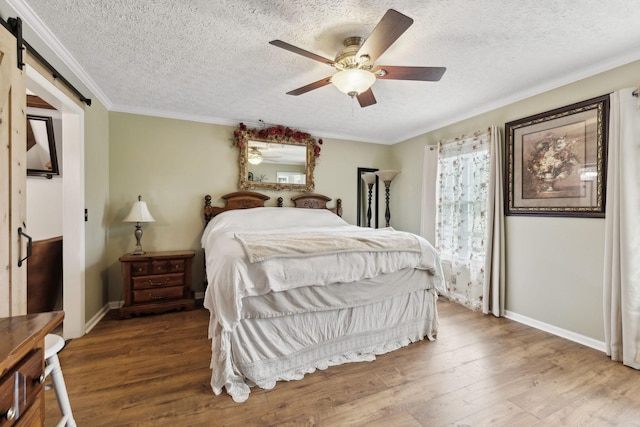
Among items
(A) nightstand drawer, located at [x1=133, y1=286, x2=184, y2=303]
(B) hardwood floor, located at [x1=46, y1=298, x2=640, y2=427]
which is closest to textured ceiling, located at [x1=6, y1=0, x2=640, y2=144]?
(A) nightstand drawer, located at [x1=133, y1=286, x2=184, y2=303]

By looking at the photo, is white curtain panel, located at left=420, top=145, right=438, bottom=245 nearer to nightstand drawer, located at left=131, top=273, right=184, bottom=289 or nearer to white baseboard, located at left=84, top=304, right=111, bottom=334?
nightstand drawer, located at left=131, top=273, right=184, bottom=289

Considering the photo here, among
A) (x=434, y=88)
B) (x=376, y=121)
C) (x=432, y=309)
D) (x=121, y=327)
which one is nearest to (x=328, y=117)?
(x=376, y=121)

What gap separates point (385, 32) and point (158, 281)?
3.19 metres

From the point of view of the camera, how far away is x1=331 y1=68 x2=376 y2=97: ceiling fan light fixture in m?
1.91

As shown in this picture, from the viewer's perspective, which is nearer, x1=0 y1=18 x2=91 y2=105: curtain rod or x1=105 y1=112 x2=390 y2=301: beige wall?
x1=0 y1=18 x2=91 y2=105: curtain rod

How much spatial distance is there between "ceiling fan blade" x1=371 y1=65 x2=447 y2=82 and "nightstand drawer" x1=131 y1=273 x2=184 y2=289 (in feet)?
9.62

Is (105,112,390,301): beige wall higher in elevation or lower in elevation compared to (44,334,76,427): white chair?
higher

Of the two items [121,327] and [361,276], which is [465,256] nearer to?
[361,276]

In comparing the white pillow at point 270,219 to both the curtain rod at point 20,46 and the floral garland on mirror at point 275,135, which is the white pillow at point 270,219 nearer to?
the floral garland on mirror at point 275,135

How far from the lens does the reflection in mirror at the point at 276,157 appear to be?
12.6ft

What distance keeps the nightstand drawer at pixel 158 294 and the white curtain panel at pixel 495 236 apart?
137 inches

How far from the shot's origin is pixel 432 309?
2520mm

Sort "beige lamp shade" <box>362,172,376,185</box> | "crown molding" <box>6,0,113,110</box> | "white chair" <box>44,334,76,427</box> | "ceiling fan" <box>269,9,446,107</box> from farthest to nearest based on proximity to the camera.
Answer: "beige lamp shade" <box>362,172,376,185</box>, "ceiling fan" <box>269,9,446,107</box>, "crown molding" <box>6,0,113,110</box>, "white chair" <box>44,334,76,427</box>

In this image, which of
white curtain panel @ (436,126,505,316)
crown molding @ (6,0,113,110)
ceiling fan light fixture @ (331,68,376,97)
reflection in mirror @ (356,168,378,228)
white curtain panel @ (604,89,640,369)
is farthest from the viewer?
reflection in mirror @ (356,168,378,228)
